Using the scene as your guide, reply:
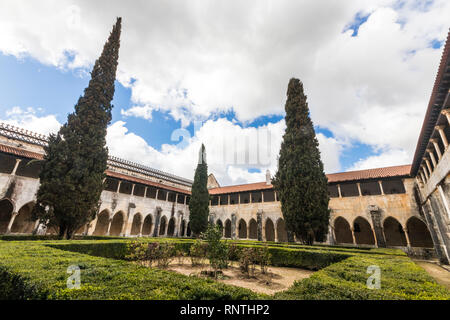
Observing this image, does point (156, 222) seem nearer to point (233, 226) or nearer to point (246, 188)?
point (233, 226)

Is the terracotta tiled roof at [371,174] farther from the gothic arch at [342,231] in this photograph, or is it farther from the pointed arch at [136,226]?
Answer: the pointed arch at [136,226]

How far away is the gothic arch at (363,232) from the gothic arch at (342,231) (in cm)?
73

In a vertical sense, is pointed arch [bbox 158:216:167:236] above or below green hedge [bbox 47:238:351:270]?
→ above

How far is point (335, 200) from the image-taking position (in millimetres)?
19672

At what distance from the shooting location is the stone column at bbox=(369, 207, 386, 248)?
53.2 feet

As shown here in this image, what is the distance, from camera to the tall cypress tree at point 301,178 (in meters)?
14.2

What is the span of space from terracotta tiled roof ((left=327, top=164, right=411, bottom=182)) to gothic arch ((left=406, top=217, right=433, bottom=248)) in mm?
4525

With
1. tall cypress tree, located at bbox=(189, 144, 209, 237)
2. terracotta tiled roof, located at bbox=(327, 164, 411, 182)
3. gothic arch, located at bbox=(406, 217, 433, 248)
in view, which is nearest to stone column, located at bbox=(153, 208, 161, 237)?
tall cypress tree, located at bbox=(189, 144, 209, 237)

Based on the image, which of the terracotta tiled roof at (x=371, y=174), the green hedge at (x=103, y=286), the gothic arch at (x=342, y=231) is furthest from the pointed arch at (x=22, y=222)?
the gothic arch at (x=342, y=231)

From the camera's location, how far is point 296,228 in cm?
1455

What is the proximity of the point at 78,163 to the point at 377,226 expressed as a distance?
77.5 ft

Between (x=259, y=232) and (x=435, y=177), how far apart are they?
1638 cm

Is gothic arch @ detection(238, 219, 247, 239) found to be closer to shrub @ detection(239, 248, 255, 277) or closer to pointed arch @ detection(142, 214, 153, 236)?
pointed arch @ detection(142, 214, 153, 236)
